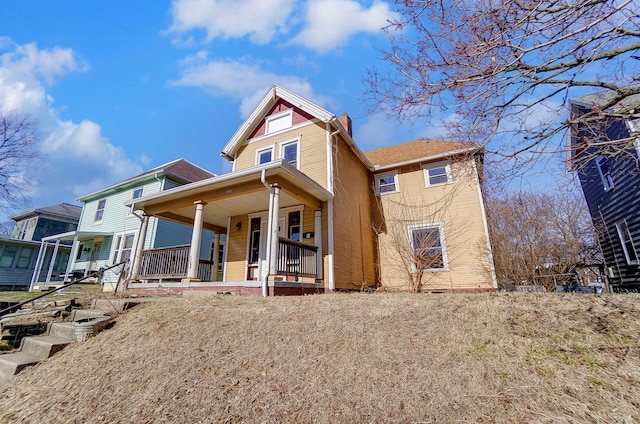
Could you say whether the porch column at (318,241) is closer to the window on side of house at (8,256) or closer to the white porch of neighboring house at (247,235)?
the white porch of neighboring house at (247,235)

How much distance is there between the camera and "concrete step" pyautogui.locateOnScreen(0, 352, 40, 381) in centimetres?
367

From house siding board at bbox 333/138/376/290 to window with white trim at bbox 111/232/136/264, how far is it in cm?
1228

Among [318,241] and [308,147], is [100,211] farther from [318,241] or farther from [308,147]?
[318,241]

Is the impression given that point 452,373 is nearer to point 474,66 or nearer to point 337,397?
point 337,397

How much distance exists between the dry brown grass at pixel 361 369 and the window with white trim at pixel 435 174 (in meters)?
7.95

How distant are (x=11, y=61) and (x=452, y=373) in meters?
24.3

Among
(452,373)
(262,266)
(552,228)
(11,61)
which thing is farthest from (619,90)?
(11,61)

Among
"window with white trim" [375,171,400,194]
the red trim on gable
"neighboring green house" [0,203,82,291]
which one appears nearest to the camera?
the red trim on gable

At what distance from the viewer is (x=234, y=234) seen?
11.5 m

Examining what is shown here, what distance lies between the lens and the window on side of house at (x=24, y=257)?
1989 centimetres

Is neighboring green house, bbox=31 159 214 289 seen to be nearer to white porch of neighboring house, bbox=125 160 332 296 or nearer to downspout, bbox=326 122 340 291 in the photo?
white porch of neighboring house, bbox=125 160 332 296

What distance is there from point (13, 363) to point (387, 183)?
40.5 ft

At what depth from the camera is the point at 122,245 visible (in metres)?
15.4

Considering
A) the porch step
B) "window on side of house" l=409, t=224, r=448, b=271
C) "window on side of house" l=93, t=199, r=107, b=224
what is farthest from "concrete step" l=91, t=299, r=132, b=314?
"window on side of house" l=93, t=199, r=107, b=224
